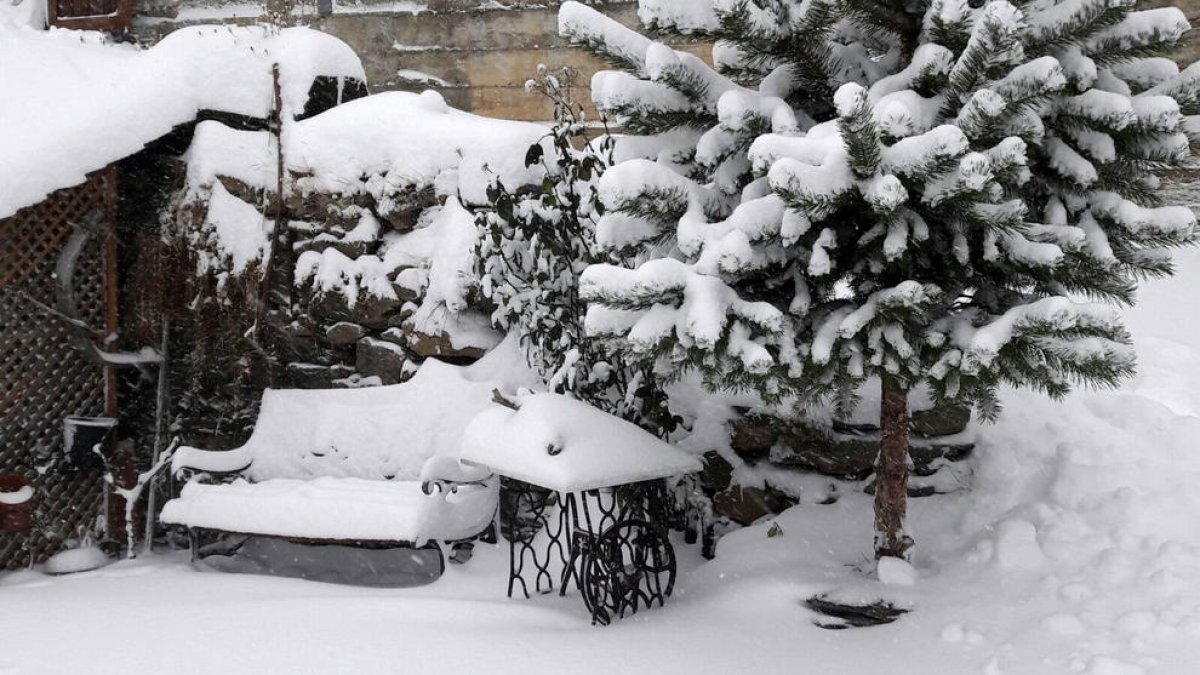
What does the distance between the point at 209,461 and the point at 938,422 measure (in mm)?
3331

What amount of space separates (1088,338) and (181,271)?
4387 millimetres

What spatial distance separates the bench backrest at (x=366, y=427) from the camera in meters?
4.62

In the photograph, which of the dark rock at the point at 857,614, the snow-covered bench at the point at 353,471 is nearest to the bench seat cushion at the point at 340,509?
the snow-covered bench at the point at 353,471

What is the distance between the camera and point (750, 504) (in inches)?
163

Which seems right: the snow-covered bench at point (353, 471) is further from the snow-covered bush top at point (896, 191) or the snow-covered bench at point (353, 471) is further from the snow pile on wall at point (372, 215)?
the snow-covered bush top at point (896, 191)

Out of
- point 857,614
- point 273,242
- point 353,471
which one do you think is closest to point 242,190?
point 273,242

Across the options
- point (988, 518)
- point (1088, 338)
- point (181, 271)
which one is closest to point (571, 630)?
point (988, 518)

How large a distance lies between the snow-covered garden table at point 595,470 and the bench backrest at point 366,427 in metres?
0.79

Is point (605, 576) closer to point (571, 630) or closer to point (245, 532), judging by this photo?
point (571, 630)

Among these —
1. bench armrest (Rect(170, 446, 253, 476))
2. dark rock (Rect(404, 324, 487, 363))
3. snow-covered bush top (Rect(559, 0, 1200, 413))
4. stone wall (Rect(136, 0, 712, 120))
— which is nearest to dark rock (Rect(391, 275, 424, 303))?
dark rock (Rect(404, 324, 487, 363))

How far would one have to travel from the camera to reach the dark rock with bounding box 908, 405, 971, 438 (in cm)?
396

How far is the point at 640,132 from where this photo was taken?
320cm

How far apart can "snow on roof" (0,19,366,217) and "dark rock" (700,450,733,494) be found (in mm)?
2916

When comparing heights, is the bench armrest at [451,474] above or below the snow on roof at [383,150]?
below
